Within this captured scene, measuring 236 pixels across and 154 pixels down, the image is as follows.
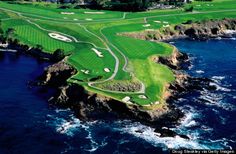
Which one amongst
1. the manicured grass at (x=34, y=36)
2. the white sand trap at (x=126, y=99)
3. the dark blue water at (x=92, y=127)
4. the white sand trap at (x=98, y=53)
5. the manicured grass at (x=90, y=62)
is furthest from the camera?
the manicured grass at (x=34, y=36)

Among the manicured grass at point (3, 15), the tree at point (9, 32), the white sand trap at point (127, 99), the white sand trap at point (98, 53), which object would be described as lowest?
the white sand trap at point (127, 99)

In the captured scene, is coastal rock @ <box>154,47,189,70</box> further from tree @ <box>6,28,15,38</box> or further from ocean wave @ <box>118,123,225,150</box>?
tree @ <box>6,28,15,38</box>

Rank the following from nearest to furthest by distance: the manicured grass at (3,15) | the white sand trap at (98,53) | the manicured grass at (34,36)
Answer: the white sand trap at (98,53)
the manicured grass at (34,36)
the manicured grass at (3,15)

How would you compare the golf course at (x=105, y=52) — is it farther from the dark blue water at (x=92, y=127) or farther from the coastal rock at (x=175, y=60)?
the dark blue water at (x=92, y=127)

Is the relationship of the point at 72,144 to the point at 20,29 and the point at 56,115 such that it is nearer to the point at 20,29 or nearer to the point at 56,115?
the point at 56,115

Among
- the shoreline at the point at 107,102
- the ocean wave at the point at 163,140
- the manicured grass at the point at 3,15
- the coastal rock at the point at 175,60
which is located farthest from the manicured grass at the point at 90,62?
the manicured grass at the point at 3,15

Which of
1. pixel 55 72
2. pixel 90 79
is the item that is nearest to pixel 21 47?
pixel 55 72

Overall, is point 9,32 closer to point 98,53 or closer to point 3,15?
point 3,15

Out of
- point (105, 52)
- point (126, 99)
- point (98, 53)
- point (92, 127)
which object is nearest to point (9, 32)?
point (98, 53)
